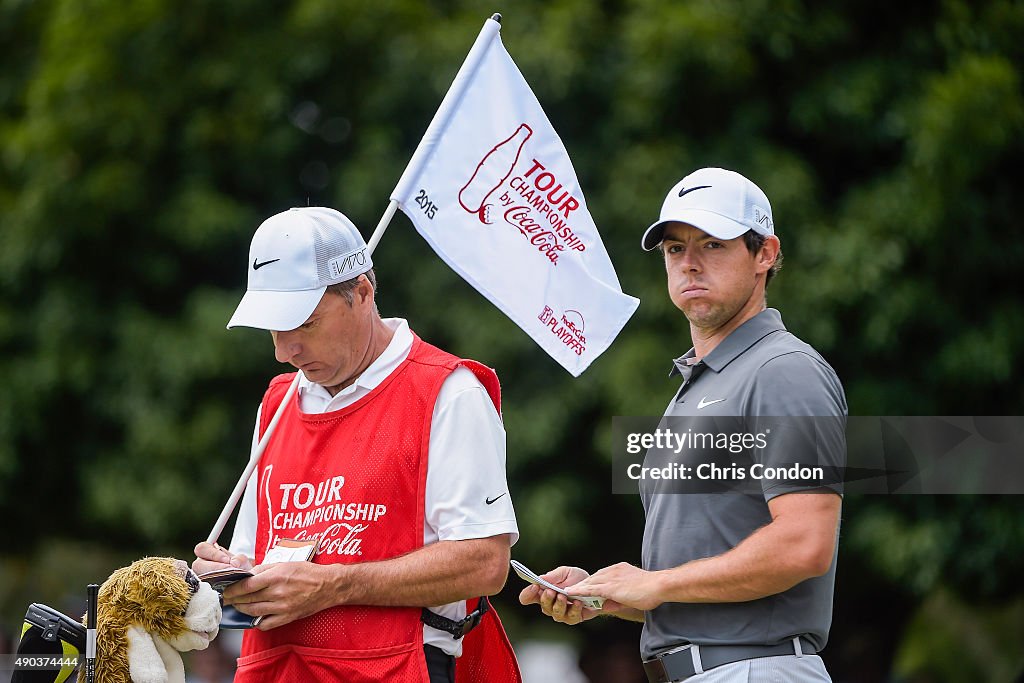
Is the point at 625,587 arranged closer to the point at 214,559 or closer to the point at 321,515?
the point at 321,515

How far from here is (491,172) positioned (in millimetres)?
3783

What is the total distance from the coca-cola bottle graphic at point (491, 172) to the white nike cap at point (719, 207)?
68 cm

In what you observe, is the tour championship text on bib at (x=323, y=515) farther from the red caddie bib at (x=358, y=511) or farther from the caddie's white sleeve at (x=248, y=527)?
the caddie's white sleeve at (x=248, y=527)

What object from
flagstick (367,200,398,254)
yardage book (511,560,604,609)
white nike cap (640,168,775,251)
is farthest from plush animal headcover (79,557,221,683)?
white nike cap (640,168,775,251)

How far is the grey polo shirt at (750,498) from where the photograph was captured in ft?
9.36

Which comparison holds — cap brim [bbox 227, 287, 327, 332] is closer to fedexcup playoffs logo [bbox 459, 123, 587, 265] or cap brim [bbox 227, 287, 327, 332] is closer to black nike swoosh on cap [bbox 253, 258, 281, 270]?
black nike swoosh on cap [bbox 253, 258, 281, 270]

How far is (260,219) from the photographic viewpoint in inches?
327

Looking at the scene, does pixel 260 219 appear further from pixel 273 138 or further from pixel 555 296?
pixel 555 296

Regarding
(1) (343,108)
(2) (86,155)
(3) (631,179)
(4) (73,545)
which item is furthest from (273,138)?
(4) (73,545)

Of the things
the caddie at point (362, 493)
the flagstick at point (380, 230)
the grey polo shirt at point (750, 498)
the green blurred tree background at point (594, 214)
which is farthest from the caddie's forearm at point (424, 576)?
the green blurred tree background at point (594, 214)

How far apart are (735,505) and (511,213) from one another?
1269 mm

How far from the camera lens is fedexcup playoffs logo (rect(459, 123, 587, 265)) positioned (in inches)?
148

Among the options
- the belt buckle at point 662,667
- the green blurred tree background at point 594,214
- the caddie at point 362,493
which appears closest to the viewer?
the belt buckle at point 662,667

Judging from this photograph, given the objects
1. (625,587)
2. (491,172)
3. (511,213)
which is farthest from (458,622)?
(491,172)
